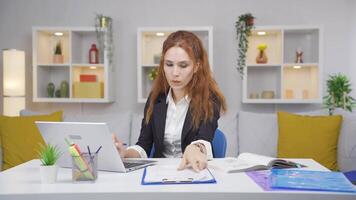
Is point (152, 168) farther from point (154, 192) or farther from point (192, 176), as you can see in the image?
point (154, 192)

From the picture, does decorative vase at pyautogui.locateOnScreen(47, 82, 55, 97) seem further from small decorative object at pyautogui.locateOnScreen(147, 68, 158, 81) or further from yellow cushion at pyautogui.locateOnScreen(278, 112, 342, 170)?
yellow cushion at pyautogui.locateOnScreen(278, 112, 342, 170)

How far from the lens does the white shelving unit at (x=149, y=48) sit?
163 inches

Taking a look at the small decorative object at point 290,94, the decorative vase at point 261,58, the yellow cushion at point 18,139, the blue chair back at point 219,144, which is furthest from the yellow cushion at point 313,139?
the yellow cushion at point 18,139

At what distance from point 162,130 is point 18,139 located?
1.96 meters

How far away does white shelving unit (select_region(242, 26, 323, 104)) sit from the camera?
4148 millimetres

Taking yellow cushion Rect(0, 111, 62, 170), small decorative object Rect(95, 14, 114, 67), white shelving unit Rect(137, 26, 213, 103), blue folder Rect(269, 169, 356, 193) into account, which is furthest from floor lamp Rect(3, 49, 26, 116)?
blue folder Rect(269, 169, 356, 193)

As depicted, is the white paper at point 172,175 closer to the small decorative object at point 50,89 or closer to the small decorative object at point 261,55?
the small decorative object at point 261,55

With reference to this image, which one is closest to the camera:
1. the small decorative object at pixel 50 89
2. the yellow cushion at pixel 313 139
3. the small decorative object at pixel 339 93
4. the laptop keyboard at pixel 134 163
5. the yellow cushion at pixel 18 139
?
the laptop keyboard at pixel 134 163

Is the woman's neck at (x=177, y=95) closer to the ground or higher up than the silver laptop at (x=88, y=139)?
higher up

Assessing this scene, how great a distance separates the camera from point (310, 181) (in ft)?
4.18

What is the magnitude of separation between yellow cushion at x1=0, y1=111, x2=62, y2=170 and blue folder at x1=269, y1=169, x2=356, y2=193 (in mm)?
2600

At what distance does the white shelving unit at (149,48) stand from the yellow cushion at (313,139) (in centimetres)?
114

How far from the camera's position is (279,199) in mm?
1158

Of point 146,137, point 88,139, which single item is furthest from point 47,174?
point 146,137
